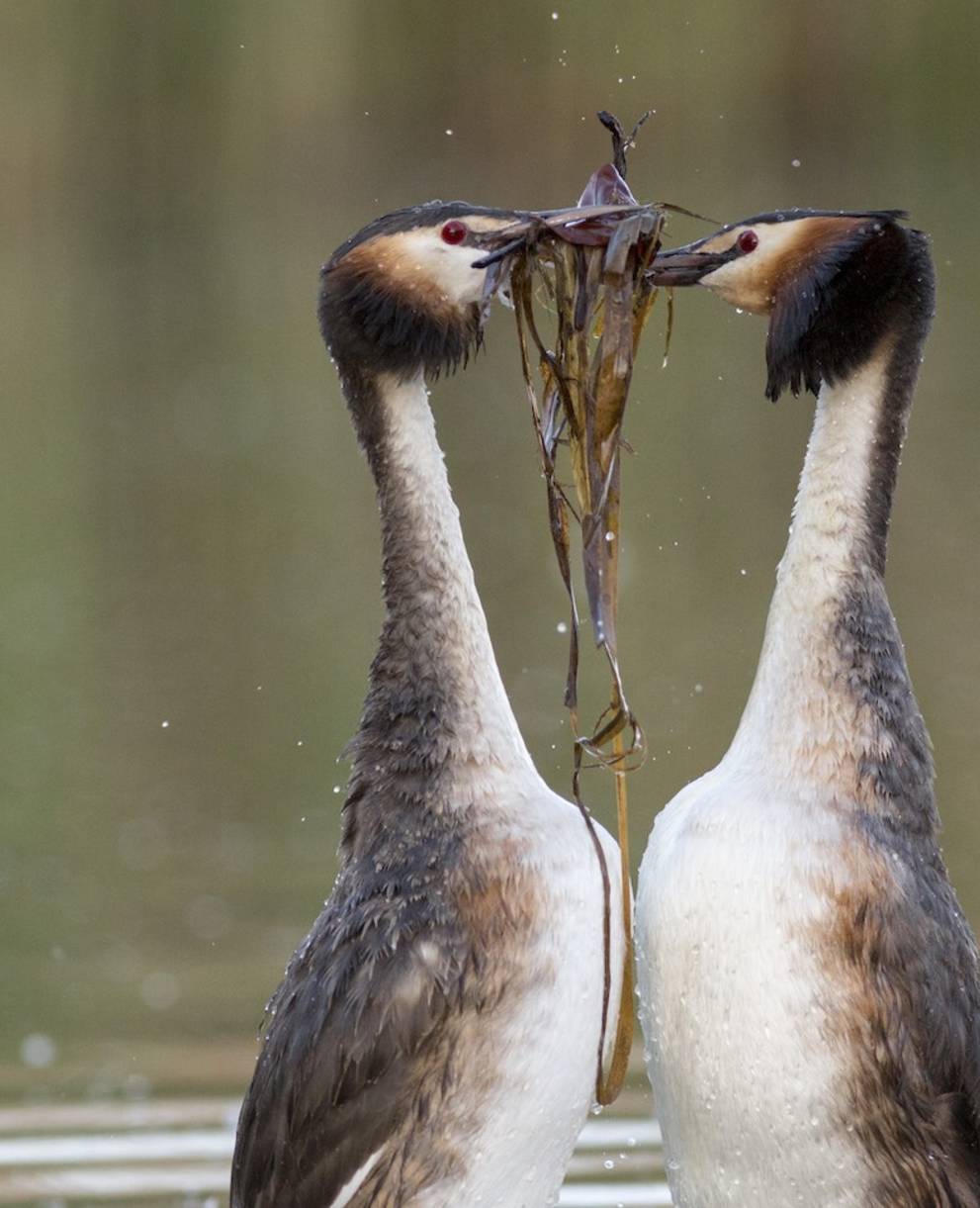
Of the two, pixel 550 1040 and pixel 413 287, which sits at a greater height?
pixel 413 287

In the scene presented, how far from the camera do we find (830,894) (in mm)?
4895

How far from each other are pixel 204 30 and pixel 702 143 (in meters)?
5.73

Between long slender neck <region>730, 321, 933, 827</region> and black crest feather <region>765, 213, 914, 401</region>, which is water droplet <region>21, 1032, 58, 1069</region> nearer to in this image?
long slender neck <region>730, 321, 933, 827</region>

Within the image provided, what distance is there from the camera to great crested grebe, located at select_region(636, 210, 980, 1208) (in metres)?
4.89

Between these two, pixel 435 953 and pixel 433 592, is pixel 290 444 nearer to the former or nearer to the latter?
pixel 433 592

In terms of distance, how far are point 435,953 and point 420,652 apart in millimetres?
627

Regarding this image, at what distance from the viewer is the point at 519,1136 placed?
4.88 metres

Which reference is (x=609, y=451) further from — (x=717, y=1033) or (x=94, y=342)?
(x=94, y=342)

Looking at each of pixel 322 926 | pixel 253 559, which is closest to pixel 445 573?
pixel 322 926

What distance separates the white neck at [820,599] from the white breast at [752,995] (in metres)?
0.11

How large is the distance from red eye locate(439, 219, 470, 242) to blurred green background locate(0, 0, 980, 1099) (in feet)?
9.44

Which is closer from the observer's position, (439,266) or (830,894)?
(830,894)

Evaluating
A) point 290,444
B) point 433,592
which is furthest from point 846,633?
point 290,444

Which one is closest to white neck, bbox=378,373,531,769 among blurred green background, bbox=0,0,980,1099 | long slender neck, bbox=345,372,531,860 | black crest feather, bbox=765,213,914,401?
long slender neck, bbox=345,372,531,860
